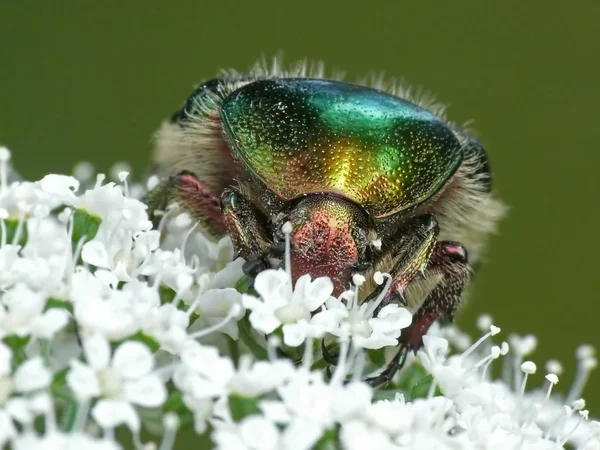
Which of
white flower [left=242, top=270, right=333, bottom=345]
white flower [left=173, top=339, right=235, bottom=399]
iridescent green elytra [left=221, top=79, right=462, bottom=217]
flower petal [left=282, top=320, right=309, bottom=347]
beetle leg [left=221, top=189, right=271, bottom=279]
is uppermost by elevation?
iridescent green elytra [left=221, top=79, right=462, bottom=217]

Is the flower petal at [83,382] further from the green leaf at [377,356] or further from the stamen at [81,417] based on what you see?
the green leaf at [377,356]

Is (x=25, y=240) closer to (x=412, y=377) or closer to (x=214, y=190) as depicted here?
→ (x=214, y=190)

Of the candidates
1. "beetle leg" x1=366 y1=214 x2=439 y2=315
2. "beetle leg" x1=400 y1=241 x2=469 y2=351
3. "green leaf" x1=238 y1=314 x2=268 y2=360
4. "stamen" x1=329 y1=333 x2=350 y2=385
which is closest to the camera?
"stamen" x1=329 y1=333 x2=350 y2=385

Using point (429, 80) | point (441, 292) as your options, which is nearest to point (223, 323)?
point (441, 292)

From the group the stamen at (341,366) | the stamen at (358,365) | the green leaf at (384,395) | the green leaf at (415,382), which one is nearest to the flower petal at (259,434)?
the stamen at (341,366)

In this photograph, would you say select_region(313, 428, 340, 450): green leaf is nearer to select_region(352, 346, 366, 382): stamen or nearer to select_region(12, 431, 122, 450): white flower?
select_region(352, 346, 366, 382): stamen

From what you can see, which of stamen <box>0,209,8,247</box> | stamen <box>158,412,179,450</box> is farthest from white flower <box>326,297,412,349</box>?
stamen <box>0,209,8,247</box>

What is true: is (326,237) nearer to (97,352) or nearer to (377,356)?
(377,356)
